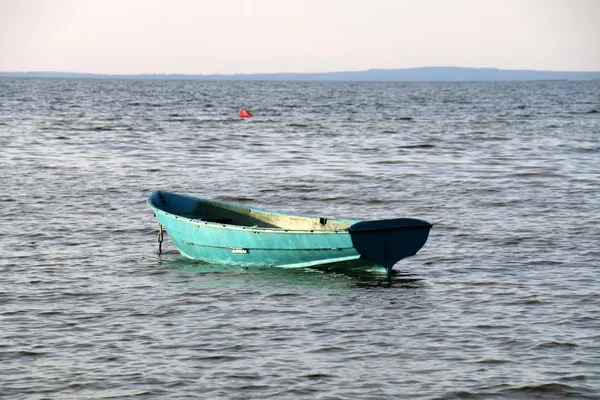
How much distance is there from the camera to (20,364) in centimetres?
1338

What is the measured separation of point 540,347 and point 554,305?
277cm

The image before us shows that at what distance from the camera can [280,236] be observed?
19.2 m

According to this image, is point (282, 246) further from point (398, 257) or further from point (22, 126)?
point (22, 126)

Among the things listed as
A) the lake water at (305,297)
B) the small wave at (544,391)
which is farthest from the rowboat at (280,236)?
the small wave at (544,391)

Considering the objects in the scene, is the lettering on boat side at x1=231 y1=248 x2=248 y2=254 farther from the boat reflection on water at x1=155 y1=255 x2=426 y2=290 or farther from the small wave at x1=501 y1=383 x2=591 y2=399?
the small wave at x1=501 y1=383 x2=591 y2=399

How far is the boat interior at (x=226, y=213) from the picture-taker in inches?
839

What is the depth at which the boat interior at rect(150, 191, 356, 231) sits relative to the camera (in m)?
21.3

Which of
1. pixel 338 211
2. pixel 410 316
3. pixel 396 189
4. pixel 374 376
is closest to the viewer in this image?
pixel 374 376

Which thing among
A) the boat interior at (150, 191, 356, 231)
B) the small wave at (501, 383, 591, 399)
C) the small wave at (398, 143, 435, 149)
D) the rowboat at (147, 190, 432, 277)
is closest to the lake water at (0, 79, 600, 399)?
the small wave at (501, 383, 591, 399)

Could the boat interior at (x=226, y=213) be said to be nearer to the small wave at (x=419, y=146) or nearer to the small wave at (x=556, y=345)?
the small wave at (x=556, y=345)

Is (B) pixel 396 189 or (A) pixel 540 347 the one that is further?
(B) pixel 396 189

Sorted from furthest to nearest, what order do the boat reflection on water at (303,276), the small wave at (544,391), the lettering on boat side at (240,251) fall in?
the lettering on boat side at (240,251) < the boat reflection on water at (303,276) < the small wave at (544,391)

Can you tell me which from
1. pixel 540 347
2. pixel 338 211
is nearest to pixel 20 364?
pixel 540 347

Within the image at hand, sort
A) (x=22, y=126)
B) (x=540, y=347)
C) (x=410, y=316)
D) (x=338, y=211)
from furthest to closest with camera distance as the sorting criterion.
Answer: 1. (x=22, y=126)
2. (x=338, y=211)
3. (x=410, y=316)
4. (x=540, y=347)
